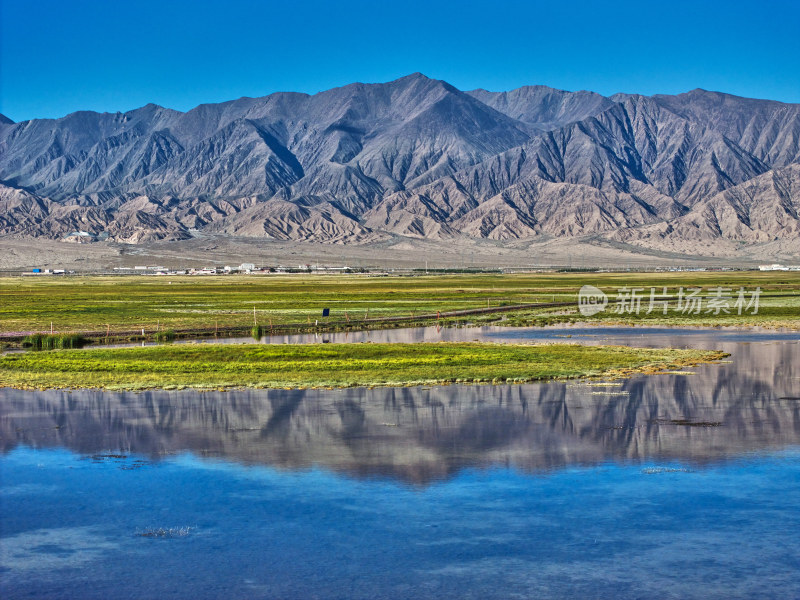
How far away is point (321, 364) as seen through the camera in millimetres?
35719

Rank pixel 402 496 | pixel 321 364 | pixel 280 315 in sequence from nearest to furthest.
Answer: pixel 402 496
pixel 321 364
pixel 280 315

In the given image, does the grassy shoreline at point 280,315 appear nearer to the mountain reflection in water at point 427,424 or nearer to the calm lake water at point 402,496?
the mountain reflection in water at point 427,424

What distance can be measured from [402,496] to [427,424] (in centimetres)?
662

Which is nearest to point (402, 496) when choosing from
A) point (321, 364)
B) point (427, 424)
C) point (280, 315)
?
point (427, 424)

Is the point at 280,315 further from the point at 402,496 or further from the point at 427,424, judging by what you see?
the point at 402,496

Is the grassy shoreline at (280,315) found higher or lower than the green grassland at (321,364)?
lower

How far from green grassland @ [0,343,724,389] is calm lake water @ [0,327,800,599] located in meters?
3.48

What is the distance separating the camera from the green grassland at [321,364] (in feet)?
103

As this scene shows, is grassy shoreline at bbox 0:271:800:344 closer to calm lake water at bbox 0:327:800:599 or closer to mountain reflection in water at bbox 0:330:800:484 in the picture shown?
mountain reflection in water at bbox 0:330:800:484

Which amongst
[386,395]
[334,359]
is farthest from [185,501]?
[334,359]

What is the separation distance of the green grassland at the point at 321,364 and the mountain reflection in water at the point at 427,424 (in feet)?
6.11

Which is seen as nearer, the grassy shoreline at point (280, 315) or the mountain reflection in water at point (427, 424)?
the mountain reflection in water at point (427, 424)

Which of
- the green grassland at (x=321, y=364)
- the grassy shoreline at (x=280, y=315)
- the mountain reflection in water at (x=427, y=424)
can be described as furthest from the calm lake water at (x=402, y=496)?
the grassy shoreline at (x=280, y=315)

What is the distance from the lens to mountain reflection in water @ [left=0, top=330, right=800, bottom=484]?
19578 mm
